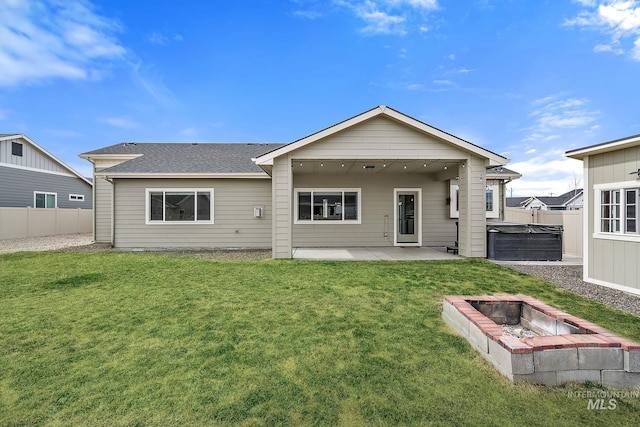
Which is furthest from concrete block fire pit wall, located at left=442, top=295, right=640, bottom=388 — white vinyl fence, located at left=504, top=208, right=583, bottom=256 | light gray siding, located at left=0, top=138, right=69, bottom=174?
light gray siding, located at left=0, top=138, right=69, bottom=174

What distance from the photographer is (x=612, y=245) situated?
548 cm

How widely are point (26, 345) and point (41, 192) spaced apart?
64.8 feet

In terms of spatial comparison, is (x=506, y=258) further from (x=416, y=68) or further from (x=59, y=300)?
(x=416, y=68)

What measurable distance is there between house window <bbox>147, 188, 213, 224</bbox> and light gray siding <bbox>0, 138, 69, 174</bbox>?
453 inches

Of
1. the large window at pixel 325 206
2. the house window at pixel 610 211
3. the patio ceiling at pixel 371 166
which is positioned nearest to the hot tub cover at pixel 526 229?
the patio ceiling at pixel 371 166

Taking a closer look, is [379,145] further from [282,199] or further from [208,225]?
[208,225]

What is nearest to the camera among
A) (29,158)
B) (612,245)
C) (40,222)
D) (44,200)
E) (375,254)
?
(612,245)

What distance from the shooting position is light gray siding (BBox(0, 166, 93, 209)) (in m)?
15.1

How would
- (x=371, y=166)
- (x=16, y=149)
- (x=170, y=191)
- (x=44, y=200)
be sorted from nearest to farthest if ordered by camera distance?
(x=371, y=166) → (x=170, y=191) → (x=16, y=149) → (x=44, y=200)

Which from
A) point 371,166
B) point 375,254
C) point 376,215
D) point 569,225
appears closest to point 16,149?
point 371,166

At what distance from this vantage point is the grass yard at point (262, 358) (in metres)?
2.04

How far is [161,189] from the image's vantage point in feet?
34.2

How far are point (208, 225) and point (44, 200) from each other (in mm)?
14428

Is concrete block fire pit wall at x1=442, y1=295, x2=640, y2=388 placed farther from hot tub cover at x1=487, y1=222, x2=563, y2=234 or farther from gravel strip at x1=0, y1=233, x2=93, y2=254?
gravel strip at x1=0, y1=233, x2=93, y2=254
